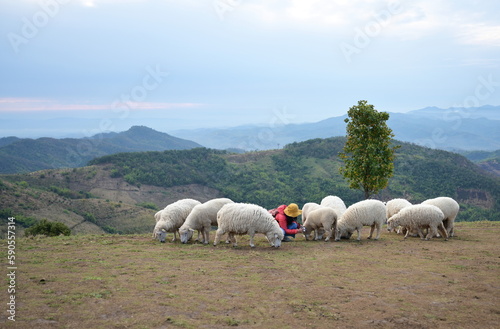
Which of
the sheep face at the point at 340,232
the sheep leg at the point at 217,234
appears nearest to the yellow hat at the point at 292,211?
the sheep face at the point at 340,232

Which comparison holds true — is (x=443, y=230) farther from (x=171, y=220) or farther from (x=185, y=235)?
(x=171, y=220)

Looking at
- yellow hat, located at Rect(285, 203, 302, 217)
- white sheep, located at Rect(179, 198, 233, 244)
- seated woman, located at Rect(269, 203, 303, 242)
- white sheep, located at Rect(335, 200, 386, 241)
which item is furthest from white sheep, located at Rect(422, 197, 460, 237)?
white sheep, located at Rect(179, 198, 233, 244)

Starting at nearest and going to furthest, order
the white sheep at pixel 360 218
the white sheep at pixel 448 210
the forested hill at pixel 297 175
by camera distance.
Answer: the white sheep at pixel 360 218, the white sheep at pixel 448 210, the forested hill at pixel 297 175

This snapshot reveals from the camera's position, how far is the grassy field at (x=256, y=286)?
787 centimetres

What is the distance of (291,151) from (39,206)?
3046 inches

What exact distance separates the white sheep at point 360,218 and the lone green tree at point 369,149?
7.49 m

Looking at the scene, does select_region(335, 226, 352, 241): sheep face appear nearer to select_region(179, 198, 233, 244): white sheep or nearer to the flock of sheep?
the flock of sheep

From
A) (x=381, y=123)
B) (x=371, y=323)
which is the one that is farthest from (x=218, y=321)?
(x=381, y=123)

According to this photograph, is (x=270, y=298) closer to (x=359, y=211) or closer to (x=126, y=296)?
(x=126, y=296)

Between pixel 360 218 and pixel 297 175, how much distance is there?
272 ft

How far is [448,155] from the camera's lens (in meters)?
114

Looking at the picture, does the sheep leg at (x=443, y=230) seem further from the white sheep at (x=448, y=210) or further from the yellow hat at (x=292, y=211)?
the yellow hat at (x=292, y=211)

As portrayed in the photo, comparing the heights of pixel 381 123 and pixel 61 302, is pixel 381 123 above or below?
above

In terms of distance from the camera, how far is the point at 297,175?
327ft
